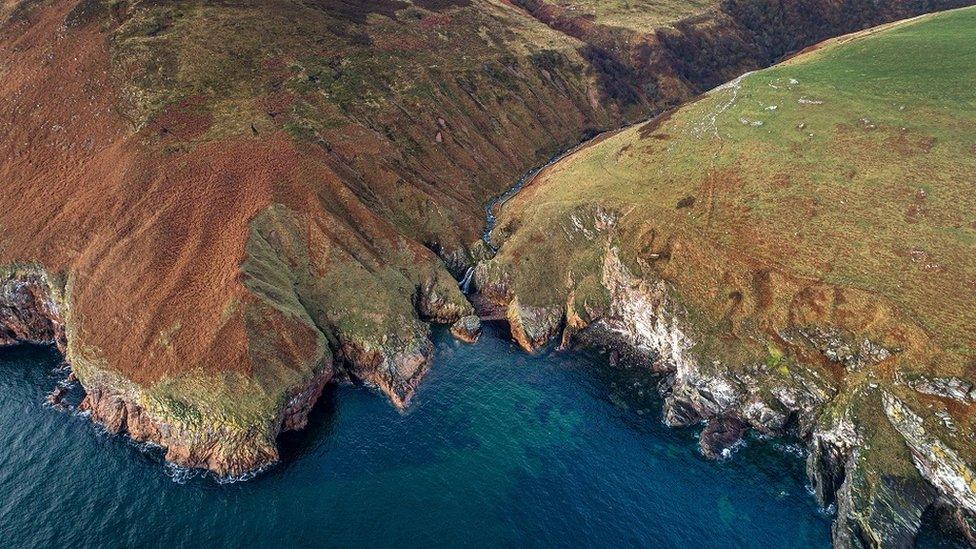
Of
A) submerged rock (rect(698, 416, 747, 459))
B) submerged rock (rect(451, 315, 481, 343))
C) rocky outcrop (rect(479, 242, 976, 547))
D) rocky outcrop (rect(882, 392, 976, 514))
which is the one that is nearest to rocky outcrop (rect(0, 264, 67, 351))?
submerged rock (rect(451, 315, 481, 343))

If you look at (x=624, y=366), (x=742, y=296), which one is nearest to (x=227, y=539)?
(x=624, y=366)

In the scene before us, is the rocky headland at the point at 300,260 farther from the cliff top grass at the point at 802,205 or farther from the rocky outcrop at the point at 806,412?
the cliff top grass at the point at 802,205

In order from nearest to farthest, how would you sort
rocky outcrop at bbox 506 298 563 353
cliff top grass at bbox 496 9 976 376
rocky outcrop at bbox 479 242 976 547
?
rocky outcrop at bbox 479 242 976 547 → cliff top grass at bbox 496 9 976 376 → rocky outcrop at bbox 506 298 563 353

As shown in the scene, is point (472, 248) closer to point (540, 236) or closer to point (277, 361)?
point (540, 236)

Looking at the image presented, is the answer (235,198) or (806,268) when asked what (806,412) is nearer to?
(806,268)

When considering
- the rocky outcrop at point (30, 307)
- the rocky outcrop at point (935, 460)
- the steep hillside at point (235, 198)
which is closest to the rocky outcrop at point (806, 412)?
the rocky outcrop at point (935, 460)

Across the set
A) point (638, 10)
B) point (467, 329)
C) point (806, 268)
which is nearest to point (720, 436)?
point (806, 268)

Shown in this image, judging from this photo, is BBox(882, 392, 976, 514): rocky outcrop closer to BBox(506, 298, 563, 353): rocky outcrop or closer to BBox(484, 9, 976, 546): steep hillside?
BBox(484, 9, 976, 546): steep hillside
